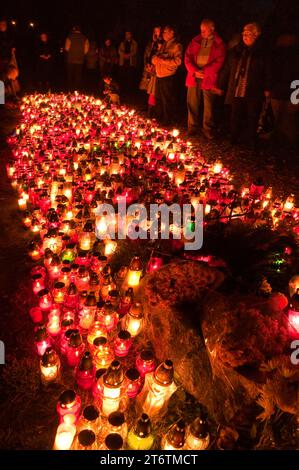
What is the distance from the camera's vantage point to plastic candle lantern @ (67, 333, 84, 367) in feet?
11.7

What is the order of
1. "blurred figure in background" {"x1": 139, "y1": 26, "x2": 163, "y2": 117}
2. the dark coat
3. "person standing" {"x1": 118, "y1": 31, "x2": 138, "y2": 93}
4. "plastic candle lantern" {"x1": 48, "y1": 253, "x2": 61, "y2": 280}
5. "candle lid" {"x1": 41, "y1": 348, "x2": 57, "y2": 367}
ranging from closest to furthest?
"candle lid" {"x1": 41, "y1": 348, "x2": 57, "y2": 367} < "plastic candle lantern" {"x1": 48, "y1": 253, "x2": 61, "y2": 280} < the dark coat < "blurred figure in background" {"x1": 139, "y1": 26, "x2": 163, "y2": 117} < "person standing" {"x1": 118, "y1": 31, "x2": 138, "y2": 93}

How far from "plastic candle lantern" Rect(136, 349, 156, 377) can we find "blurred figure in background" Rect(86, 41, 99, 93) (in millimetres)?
14756

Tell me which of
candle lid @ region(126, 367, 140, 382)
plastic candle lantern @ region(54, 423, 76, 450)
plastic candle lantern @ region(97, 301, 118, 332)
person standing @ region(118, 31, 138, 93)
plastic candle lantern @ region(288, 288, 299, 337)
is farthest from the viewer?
person standing @ region(118, 31, 138, 93)

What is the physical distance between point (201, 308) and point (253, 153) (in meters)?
6.81

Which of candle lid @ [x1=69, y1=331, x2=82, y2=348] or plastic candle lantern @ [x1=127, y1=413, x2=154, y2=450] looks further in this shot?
candle lid @ [x1=69, y1=331, x2=82, y2=348]

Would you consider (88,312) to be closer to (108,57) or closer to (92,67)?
(108,57)

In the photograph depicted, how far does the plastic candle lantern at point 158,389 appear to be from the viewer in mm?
3078

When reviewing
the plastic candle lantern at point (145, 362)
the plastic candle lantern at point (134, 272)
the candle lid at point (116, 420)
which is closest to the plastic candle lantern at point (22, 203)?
the plastic candle lantern at point (134, 272)

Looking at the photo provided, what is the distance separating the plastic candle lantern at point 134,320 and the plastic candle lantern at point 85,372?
0.66 metres

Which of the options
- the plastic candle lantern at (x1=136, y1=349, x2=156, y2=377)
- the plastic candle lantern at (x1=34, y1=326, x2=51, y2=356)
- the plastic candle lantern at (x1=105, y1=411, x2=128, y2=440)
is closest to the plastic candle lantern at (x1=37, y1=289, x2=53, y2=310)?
the plastic candle lantern at (x1=34, y1=326, x2=51, y2=356)

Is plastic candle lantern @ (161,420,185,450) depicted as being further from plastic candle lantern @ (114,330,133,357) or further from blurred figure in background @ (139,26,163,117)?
blurred figure in background @ (139,26,163,117)

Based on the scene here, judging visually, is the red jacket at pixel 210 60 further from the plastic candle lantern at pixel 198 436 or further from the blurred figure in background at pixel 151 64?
the plastic candle lantern at pixel 198 436

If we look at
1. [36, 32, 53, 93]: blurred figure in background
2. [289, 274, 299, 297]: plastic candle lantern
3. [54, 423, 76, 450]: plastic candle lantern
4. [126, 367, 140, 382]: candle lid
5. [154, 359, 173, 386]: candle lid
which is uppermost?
[36, 32, 53, 93]: blurred figure in background

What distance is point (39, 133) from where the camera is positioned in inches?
372
